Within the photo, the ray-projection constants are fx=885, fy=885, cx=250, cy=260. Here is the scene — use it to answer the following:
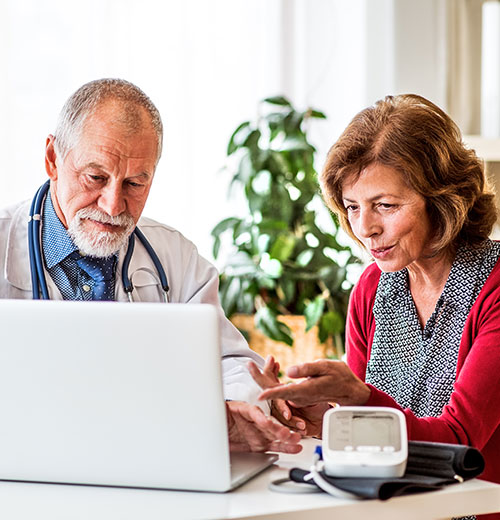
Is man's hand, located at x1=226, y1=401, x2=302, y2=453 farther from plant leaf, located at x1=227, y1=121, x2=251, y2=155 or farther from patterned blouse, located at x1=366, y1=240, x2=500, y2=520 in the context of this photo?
plant leaf, located at x1=227, y1=121, x2=251, y2=155

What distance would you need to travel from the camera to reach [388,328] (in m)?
1.80

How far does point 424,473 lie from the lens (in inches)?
46.0

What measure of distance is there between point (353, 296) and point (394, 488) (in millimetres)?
839

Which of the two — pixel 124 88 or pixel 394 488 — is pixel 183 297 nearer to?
pixel 124 88

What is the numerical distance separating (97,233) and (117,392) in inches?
25.4

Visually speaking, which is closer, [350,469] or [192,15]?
[350,469]

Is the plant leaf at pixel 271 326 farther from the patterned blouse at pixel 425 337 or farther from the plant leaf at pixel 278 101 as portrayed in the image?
the patterned blouse at pixel 425 337

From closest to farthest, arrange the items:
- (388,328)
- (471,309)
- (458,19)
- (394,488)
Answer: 1. (394,488)
2. (471,309)
3. (388,328)
4. (458,19)

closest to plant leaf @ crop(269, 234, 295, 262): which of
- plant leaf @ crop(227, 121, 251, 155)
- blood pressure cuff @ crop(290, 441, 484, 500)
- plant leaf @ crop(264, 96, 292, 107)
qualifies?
plant leaf @ crop(227, 121, 251, 155)

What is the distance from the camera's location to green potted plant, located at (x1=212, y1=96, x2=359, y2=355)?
3311mm

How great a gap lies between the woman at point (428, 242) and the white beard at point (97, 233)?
0.41m

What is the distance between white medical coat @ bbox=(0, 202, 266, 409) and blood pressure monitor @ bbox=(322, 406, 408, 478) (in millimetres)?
304

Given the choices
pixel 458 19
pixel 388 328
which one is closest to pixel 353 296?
pixel 388 328

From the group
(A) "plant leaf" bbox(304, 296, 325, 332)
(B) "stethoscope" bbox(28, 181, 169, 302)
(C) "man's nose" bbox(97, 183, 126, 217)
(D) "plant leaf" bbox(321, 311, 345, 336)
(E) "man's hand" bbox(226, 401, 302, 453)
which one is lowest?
(D) "plant leaf" bbox(321, 311, 345, 336)
